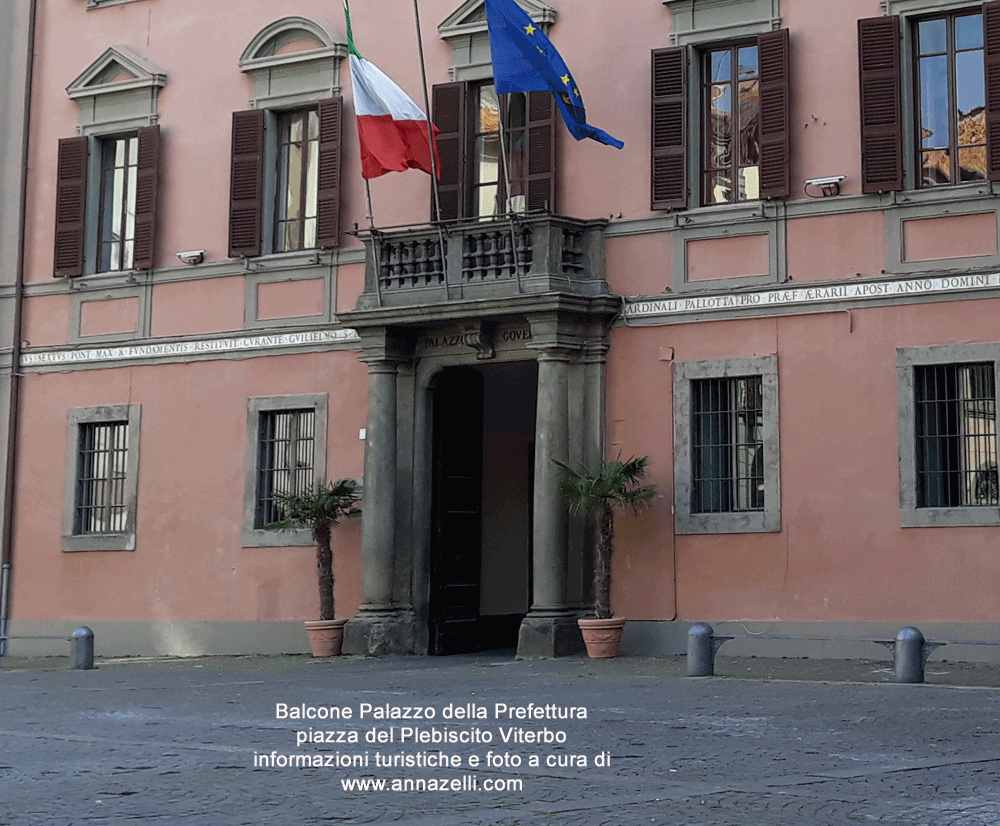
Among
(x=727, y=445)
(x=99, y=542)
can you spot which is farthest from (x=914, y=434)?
(x=99, y=542)

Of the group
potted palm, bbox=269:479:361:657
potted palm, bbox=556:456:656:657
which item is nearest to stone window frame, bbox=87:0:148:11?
potted palm, bbox=269:479:361:657

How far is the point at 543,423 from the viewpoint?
18.8 metres

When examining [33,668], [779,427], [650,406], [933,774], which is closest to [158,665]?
[33,668]

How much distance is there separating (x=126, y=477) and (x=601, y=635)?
25.5ft

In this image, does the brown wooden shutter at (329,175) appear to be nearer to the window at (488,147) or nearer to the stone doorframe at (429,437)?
the window at (488,147)

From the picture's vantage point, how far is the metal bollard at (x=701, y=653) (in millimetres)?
15562

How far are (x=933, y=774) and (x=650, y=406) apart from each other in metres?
9.97

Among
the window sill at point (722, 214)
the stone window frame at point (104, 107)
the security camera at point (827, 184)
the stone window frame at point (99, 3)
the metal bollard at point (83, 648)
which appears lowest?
the metal bollard at point (83, 648)

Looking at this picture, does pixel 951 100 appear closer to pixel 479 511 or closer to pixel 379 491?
pixel 479 511

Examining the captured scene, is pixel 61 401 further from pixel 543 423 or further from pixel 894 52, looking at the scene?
pixel 894 52

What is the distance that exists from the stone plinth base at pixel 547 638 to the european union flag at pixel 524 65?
532 cm

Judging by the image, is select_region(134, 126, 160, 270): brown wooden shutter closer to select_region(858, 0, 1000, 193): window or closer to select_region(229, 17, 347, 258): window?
select_region(229, 17, 347, 258): window

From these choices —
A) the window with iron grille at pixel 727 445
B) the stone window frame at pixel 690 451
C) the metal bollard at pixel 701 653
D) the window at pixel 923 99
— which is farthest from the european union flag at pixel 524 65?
the metal bollard at pixel 701 653

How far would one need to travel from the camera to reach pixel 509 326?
64.0 feet
